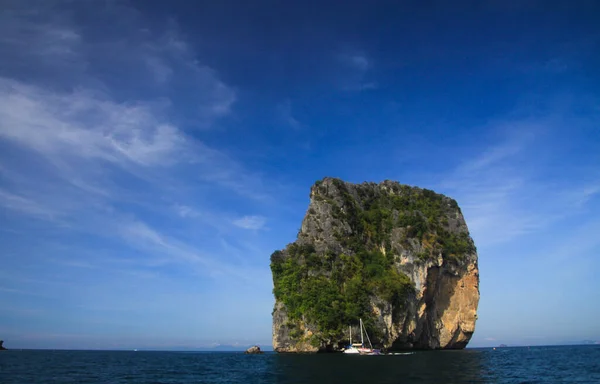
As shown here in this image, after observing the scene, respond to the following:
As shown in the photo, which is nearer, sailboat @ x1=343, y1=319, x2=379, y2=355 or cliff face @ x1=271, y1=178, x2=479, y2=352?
sailboat @ x1=343, y1=319, x2=379, y2=355

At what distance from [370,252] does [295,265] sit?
1915 cm

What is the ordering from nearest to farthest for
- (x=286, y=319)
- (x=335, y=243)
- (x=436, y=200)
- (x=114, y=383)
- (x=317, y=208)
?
(x=114, y=383)
(x=286, y=319)
(x=335, y=243)
(x=317, y=208)
(x=436, y=200)

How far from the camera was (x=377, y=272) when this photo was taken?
90.7 metres

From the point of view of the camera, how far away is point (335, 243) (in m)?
91.1

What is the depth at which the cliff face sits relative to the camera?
266ft

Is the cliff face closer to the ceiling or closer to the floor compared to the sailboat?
closer to the ceiling

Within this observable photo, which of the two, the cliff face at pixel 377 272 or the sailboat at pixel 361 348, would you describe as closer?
the sailboat at pixel 361 348

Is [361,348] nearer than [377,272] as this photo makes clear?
Yes

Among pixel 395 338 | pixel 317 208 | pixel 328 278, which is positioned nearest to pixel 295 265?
pixel 328 278

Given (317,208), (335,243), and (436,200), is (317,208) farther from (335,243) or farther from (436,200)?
(436,200)

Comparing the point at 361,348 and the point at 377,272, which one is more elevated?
the point at 377,272

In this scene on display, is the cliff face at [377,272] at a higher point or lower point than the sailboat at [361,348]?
higher

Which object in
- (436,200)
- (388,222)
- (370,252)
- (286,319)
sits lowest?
(286,319)

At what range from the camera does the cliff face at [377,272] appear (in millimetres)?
81125
